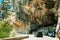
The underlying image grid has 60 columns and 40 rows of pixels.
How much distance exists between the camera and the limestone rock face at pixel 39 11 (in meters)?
6.12

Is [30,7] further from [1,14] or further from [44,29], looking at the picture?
[1,14]

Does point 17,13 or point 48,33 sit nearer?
point 48,33

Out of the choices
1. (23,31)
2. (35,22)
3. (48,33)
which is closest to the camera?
(48,33)

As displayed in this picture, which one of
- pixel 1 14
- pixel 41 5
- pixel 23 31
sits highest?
pixel 41 5

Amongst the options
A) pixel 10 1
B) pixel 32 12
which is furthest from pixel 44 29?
pixel 10 1

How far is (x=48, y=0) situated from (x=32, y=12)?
2.26 feet

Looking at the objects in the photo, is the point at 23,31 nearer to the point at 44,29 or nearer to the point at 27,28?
the point at 27,28

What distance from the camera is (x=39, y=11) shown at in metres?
6.17

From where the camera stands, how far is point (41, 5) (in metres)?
6.14

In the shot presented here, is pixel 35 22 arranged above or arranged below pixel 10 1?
below

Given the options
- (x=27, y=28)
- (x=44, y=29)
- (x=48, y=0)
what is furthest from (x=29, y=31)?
(x=48, y=0)

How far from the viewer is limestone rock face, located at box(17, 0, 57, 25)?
6.12m

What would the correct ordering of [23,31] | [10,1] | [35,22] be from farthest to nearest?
1. [10,1]
2. [23,31]
3. [35,22]

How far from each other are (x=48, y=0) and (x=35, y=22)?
940 mm
